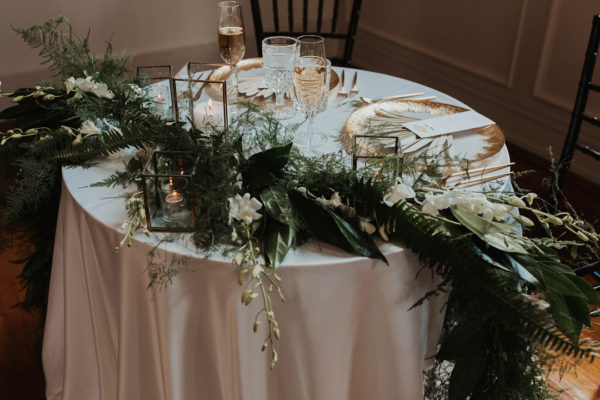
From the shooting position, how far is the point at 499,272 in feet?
3.18

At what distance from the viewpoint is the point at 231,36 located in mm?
1544

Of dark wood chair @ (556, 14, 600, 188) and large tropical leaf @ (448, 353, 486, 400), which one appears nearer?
large tropical leaf @ (448, 353, 486, 400)

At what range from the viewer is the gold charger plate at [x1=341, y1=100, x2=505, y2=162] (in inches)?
51.9

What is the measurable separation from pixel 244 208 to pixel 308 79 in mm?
355

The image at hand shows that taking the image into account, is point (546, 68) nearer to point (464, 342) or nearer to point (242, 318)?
point (464, 342)

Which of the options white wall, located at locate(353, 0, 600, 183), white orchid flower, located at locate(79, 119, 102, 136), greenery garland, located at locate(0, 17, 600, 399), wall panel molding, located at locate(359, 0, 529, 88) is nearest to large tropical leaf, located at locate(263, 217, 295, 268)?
greenery garland, located at locate(0, 17, 600, 399)

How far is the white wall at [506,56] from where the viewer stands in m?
2.71

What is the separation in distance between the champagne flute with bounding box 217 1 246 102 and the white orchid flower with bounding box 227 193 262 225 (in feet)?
1.95

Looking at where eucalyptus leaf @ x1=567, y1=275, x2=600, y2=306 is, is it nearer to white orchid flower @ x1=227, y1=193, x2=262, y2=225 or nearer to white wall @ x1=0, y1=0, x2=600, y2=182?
white orchid flower @ x1=227, y1=193, x2=262, y2=225

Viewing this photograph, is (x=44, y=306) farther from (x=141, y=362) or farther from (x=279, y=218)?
(x=279, y=218)

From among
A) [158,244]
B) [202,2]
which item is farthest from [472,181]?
[202,2]

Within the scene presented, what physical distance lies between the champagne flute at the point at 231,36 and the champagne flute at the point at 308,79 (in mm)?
309

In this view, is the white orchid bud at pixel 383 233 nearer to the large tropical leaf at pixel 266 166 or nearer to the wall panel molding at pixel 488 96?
the large tropical leaf at pixel 266 166

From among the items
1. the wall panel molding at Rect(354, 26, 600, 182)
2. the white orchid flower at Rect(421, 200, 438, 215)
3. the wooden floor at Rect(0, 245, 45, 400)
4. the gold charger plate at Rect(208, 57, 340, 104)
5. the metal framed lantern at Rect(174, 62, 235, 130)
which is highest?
the metal framed lantern at Rect(174, 62, 235, 130)
